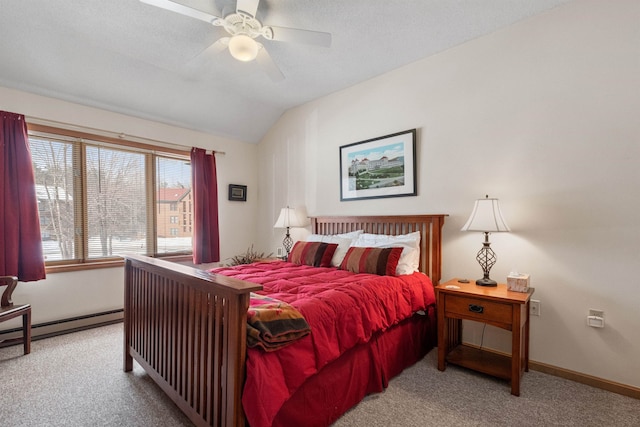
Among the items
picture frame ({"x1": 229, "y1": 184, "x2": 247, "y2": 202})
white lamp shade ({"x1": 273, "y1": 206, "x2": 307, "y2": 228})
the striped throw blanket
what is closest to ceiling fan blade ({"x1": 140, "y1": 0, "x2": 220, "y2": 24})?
the striped throw blanket

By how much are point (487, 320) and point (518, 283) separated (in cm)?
36

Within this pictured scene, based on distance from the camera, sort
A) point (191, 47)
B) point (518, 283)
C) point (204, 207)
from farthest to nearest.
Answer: point (204, 207) → point (191, 47) → point (518, 283)

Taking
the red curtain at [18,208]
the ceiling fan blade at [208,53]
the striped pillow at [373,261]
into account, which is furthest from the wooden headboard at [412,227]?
the red curtain at [18,208]

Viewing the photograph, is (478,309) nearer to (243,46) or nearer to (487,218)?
(487,218)

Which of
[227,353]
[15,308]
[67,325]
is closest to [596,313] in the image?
[227,353]

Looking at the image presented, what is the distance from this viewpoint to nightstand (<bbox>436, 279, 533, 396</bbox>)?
6.66ft

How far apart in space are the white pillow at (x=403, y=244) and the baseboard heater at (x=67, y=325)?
9.50 ft

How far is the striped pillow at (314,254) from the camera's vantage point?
3078 mm

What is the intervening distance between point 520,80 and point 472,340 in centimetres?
225

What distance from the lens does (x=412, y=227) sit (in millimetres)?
3039

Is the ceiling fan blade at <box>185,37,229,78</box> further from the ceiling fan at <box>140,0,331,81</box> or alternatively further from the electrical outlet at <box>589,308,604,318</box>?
the electrical outlet at <box>589,308,604,318</box>

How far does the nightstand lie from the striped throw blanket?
1309mm

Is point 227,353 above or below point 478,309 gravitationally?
above

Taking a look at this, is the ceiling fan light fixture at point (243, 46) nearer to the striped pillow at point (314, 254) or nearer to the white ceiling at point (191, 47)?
the white ceiling at point (191, 47)
